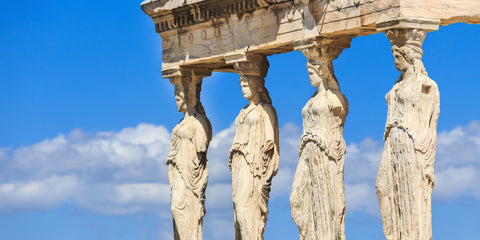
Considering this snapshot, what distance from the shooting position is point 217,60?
1962 centimetres

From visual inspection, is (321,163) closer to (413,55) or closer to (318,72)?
(318,72)

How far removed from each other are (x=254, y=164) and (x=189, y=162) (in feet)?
5.65

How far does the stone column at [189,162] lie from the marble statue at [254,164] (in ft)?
4.50

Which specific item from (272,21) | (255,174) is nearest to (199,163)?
(255,174)

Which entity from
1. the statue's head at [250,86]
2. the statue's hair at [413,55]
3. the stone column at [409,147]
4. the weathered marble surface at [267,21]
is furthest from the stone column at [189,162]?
the statue's hair at [413,55]

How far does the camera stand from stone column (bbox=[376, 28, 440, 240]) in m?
16.2

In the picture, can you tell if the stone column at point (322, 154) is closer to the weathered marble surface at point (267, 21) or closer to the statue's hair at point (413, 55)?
the weathered marble surface at point (267, 21)

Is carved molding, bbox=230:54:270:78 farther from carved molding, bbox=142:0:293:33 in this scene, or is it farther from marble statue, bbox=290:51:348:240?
marble statue, bbox=290:51:348:240

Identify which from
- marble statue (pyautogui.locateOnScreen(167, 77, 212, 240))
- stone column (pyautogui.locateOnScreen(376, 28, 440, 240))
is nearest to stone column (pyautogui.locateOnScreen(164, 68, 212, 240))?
marble statue (pyautogui.locateOnScreen(167, 77, 212, 240))

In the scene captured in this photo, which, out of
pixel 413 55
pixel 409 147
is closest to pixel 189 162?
pixel 409 147

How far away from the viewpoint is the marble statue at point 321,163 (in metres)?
17.4

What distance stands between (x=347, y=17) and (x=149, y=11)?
4704mm

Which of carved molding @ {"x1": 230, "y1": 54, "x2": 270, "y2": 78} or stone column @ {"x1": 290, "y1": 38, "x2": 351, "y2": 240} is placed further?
carved molding @ {"x1": 230, "y1": 54, "x2": 270, "y2": 78}

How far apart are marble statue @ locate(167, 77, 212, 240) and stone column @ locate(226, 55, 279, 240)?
1.30 meters
